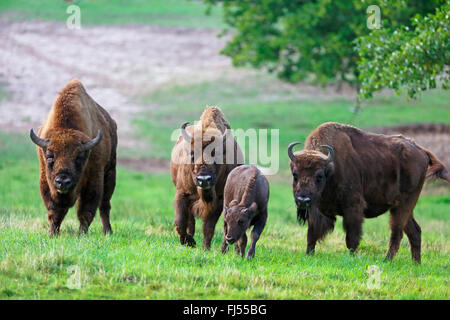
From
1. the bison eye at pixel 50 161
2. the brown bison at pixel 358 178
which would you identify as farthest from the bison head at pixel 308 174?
the bison eye at pixel 50 161

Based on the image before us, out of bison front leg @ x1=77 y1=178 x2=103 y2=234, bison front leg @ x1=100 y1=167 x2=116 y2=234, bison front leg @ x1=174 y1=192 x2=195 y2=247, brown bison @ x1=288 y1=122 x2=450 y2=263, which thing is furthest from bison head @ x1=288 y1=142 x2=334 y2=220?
bison front leg @ x1=100 y1=167 x2=116 y2=234

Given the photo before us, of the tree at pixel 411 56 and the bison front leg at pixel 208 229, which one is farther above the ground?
the tree at pixel 411 56

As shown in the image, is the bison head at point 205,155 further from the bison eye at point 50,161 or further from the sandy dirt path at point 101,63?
the sandy dirt path at point 101,63

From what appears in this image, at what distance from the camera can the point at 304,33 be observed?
2494 centimetres

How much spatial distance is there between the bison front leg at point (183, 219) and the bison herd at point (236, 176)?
1 cm

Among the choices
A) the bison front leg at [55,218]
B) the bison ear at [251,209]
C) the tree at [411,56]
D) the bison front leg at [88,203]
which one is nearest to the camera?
the bison ear at [251,209]

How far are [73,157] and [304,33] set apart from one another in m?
16.4

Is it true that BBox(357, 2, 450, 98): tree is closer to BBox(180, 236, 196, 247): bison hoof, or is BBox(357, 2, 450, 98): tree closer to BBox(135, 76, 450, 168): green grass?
BBox(180, 236, 196, 247): bison hoof

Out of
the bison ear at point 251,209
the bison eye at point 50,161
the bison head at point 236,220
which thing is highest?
the bison eye at point 50,161

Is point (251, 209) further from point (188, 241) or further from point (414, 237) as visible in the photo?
point (414, 237)

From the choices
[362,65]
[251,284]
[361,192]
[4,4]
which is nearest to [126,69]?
[4,4]

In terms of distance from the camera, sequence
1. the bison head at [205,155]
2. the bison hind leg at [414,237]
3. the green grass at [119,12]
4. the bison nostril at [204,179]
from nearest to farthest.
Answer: the bison nostril at [204,179]
the bison head at [205,155]
the bison hind leg at [414,237]
the green grass at [119,12]

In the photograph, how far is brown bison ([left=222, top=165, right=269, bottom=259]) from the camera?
359 inches

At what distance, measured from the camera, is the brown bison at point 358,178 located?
10.3 metres
